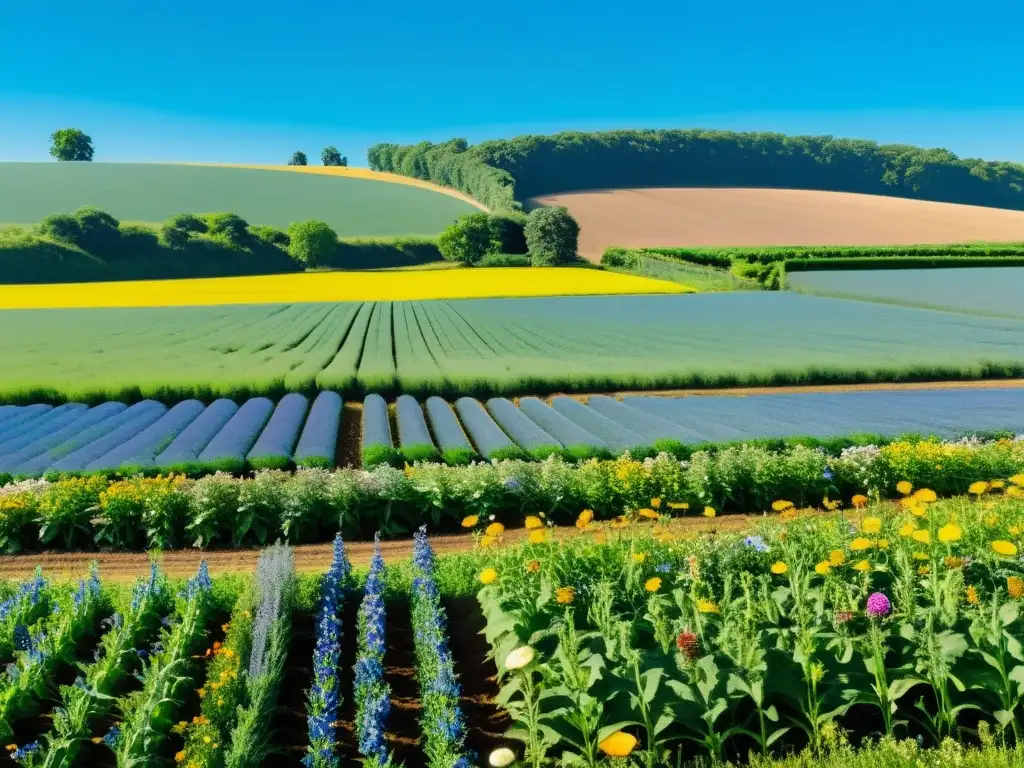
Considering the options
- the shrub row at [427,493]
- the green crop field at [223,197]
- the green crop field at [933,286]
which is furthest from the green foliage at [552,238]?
the shrub row at [427,493]

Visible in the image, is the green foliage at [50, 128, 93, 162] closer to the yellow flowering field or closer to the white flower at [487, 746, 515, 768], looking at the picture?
the yellow flowering field

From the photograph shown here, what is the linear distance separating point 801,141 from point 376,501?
436 ft

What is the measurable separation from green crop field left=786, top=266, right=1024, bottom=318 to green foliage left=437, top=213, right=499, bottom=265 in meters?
29.6

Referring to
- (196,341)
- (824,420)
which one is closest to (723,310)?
(824,420)

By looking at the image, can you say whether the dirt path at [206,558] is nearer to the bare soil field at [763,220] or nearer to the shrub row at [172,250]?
the shrub row at [172,250]

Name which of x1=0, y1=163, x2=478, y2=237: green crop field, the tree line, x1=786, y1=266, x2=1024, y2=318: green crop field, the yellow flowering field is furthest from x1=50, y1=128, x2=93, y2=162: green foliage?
x1=786, y1=266, x2=1024, y2=318: green crop field

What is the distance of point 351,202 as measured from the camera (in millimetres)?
93875

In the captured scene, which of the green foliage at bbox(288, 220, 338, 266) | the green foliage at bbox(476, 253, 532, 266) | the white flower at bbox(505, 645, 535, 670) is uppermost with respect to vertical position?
the green foliage at bbox(288, 220, 338, 266)

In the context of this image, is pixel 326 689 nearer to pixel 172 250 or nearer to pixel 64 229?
pixel 172 250

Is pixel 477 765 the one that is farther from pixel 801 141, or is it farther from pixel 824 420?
Result: pixel 801 141

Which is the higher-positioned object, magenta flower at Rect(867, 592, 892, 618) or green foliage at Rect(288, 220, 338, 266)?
green foliage at Rect(288, 220, 338, 266)

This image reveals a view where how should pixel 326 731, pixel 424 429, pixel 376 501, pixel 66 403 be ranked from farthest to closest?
1. pixel 66 403
2. pixel 424 429
3. pixel 376 501
4. pixel 326 731

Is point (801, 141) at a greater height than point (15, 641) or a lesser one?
greater

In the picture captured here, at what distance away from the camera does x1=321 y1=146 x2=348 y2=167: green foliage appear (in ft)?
490
